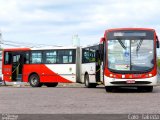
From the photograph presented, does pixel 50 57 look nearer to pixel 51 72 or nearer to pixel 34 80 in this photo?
pixel 51 72

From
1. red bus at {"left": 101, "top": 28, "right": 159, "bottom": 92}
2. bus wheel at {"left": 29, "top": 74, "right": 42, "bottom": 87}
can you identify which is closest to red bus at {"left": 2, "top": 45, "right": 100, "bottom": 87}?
bus wheel at {"left": 29, "top": 74, "right": 42, "bottom": 87}

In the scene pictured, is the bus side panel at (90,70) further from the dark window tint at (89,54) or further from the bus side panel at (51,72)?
the bus side panel at (51,72)

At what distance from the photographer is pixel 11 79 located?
3503cm

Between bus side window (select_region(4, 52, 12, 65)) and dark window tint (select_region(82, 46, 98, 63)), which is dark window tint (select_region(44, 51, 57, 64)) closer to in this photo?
dark window tint (select_region(82, 46, 98, 63))

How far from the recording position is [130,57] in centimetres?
2386

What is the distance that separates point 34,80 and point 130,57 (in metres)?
11.8

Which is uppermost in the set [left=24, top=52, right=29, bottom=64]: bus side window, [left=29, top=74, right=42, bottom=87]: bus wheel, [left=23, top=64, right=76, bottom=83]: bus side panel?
[left=24, top=52, right=29, bottom=64]: bus side window

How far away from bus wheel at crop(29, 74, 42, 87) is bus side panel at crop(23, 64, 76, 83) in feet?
0.79

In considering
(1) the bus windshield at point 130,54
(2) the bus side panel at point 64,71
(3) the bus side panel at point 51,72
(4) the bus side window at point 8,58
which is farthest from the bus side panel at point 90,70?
(4) the bus side window at point 8,58

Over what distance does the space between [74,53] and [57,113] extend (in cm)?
1978

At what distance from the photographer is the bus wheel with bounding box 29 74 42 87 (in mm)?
33847

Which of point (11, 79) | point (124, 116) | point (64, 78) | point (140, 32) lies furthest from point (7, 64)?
point (124, 116)

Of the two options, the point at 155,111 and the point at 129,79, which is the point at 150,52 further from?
the point at 155,111

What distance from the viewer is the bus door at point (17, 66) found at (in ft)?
114
